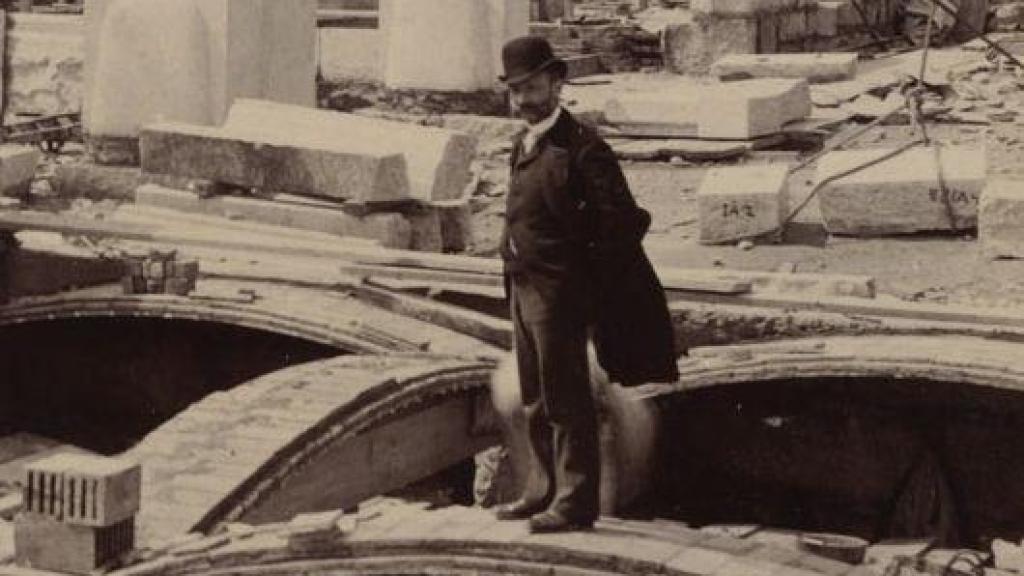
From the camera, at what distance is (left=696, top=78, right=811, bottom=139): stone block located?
56.2 feet

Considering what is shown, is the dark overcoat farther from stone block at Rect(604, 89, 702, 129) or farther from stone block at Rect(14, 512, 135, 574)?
stone block at Rect(604, 89, 702, 129)

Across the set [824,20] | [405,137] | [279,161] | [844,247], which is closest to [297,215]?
[279,161]

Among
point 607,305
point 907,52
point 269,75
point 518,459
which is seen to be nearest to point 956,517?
point 518,459

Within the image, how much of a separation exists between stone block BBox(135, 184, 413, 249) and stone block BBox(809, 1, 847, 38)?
1201cm

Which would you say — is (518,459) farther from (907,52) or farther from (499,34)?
(907,52)

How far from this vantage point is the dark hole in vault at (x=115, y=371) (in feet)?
35.5

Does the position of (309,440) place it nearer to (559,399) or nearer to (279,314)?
(279,314)

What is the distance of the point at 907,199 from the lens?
44.3 feet

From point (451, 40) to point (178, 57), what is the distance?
2.77m

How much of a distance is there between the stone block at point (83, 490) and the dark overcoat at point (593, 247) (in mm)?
1652

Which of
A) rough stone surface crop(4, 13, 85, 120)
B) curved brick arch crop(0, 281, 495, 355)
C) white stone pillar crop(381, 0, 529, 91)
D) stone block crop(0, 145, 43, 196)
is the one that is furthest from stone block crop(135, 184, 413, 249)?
rough stone surface crop(4, 13, 85, 120)

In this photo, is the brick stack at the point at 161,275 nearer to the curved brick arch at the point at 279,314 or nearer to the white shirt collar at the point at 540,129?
the curved brick arch at the point at 279,314

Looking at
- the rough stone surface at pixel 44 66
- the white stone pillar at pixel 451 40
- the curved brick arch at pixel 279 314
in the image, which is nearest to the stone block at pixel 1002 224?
the curved brick arch at pixel 279 314

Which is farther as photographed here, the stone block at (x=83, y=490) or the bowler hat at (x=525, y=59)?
the stone block at (x=83, y=490)
